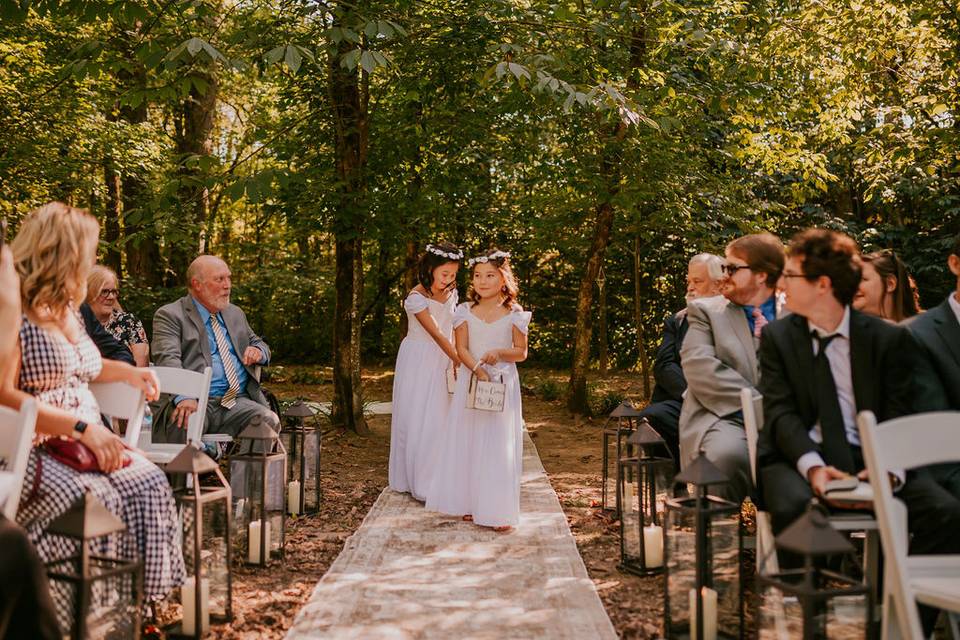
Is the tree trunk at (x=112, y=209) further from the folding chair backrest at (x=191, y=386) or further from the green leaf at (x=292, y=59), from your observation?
the folding chair backrest at (x=191, y=386)

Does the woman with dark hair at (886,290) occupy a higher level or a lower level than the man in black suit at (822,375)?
higher

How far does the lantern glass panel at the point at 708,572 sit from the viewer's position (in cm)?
328

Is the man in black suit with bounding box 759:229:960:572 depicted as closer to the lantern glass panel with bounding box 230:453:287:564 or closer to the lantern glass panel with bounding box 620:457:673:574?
the lantern glass panel with bounding box 620:457:673:574

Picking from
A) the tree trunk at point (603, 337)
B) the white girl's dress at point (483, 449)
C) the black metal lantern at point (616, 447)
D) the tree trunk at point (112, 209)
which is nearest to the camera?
the black metal lantern at point (616, 447)

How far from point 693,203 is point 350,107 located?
419cm

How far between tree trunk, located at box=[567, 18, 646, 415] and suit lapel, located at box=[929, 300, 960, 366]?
504cm

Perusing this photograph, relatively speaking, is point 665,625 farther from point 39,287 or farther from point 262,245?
point 262,245

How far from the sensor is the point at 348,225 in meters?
8.15

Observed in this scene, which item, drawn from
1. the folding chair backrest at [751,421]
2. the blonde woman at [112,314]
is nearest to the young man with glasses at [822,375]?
the folding chair backrest at [751,421]

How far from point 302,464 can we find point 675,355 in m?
2.58

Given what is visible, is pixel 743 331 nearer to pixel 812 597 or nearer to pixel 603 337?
pixel 812 597

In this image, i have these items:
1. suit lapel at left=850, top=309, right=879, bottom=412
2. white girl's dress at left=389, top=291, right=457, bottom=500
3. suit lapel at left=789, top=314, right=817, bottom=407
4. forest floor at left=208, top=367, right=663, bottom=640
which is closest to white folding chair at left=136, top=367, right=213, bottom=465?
forest floor at left=208, top=367, right=663, bottom=640

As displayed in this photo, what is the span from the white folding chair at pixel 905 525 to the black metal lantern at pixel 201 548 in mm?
2462

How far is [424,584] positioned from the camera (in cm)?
429
